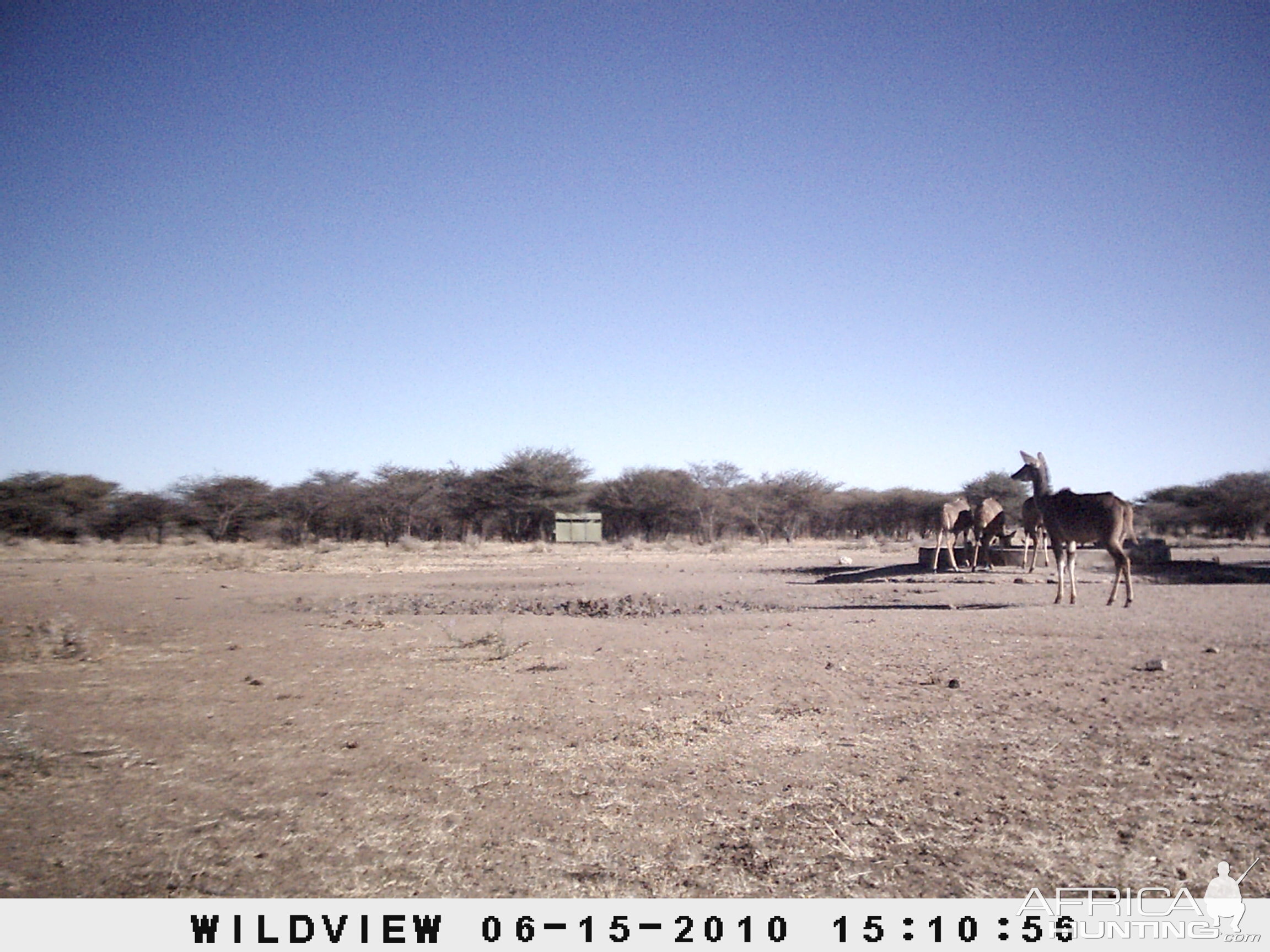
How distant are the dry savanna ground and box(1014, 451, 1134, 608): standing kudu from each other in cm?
143

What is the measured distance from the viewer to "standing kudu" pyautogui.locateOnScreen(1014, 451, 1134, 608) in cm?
1287

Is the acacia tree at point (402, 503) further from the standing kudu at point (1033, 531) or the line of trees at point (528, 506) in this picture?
the standing kudu at point (1033, 531)

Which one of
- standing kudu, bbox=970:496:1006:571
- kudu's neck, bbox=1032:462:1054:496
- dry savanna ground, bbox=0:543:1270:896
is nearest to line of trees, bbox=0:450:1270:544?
standing kudu, bbox=970:496:1006:571

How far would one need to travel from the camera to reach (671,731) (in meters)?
5.52

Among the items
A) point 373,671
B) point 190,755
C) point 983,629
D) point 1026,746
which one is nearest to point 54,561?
point 373,671

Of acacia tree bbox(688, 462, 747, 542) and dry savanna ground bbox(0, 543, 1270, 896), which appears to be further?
acacia tree bbox(688, 462, 747, 542)

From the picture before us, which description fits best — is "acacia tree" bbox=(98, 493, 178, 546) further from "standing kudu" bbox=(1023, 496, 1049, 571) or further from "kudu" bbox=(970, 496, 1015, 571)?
"standing kudu" bbox=(1023, 496, 1049, 571)

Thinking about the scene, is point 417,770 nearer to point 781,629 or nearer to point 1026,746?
point 1026,746

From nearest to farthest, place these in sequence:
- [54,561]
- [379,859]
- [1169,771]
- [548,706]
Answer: [379,859], [1169,771], [548,706], [54,561]

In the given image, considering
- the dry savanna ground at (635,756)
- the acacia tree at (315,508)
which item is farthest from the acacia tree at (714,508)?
the dry savanna ground at (635,756)

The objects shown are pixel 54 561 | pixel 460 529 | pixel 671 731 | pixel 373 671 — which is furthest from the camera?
pixel 460 529

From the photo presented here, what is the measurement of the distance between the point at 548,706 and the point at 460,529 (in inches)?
2111
